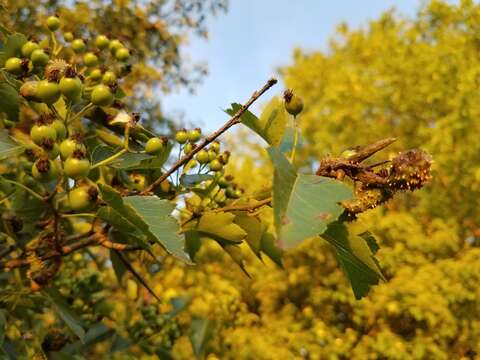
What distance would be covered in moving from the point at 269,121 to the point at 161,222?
30cm

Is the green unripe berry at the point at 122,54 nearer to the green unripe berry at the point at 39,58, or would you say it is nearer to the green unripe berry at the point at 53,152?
the green unripe berry at the point at 39,58

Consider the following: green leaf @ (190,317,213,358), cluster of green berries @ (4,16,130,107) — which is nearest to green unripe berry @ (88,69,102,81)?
cluster of green berries @ (4,16,130,107)

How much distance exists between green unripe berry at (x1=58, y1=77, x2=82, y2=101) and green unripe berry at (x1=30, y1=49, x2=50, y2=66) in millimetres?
195

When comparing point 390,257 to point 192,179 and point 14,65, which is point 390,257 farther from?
point 14,65

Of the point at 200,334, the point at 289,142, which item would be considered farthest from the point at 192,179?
the point at 200,334

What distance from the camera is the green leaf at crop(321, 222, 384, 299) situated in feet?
3.51

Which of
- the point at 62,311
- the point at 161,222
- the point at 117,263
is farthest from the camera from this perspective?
the point at 117,263

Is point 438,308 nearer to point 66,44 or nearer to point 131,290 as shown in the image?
point 131,290

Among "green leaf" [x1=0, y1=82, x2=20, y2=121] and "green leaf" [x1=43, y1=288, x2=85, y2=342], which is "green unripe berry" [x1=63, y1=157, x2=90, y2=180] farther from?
"green leaf" [x1=43, y1=288, x2=85, y2=342]

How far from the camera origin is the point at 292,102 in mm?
1221

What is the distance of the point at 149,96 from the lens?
309 inches

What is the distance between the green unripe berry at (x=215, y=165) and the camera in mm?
1655

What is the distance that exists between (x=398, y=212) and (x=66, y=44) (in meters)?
5.85

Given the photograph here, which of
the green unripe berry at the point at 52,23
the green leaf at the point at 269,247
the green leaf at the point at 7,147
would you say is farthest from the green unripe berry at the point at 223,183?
the green unripe berry at the point at 52,23
